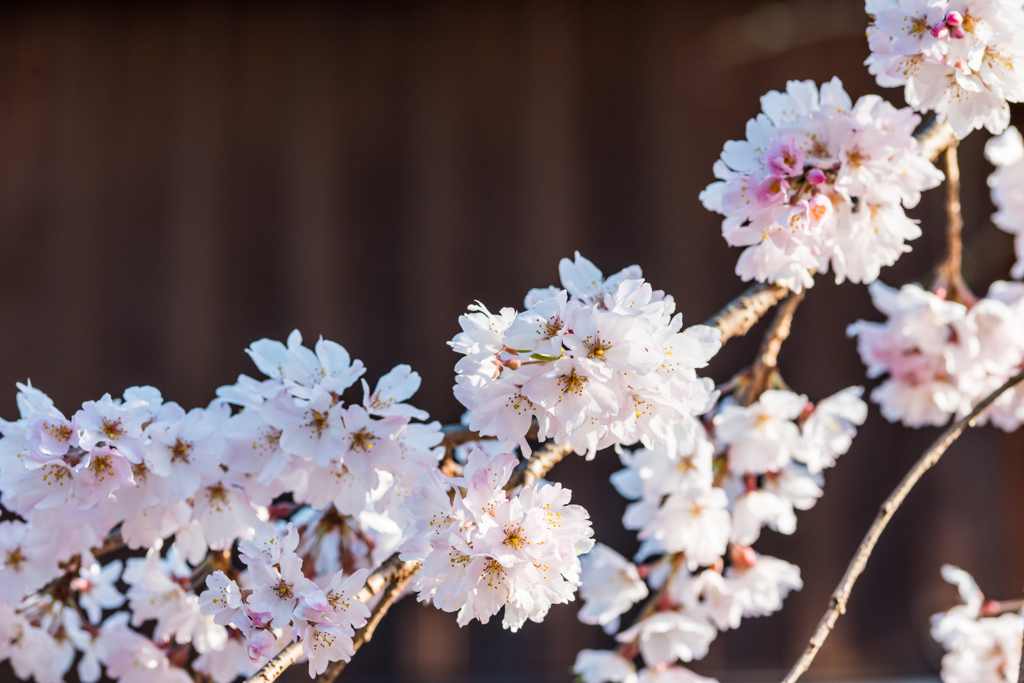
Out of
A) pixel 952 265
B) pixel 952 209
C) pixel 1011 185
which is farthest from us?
pixel 1011 185

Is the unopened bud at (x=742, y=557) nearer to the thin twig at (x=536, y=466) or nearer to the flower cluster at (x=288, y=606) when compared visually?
the thin twig at (x=536, y=466)

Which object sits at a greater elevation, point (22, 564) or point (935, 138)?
point (935, 138)

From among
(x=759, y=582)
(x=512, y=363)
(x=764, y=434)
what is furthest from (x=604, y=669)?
(x=512, y=363)

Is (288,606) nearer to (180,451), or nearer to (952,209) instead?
(180,451)

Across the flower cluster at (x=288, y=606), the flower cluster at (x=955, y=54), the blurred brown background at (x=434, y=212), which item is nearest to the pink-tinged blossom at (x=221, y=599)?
the flower cluster at (x=288, y=606)

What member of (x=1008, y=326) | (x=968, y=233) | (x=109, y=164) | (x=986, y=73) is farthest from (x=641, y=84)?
(x=986, y=73)
